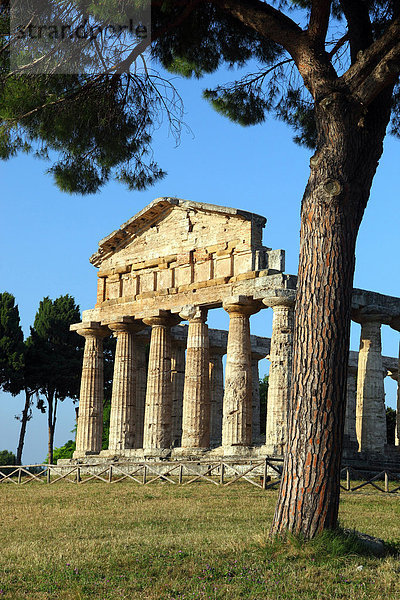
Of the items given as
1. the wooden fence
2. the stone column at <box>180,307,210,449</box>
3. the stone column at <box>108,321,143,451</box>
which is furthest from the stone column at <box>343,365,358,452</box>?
the wooden fence

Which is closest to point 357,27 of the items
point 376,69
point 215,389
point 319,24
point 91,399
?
point 319,24

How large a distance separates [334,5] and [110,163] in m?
6.40

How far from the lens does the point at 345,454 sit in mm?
31328

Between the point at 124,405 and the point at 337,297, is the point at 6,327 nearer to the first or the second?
the point at 124,405

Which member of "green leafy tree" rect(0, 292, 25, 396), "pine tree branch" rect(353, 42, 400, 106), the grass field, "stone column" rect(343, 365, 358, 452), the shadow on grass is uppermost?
"pine tree branch" rect(353, 42, 400, 106)

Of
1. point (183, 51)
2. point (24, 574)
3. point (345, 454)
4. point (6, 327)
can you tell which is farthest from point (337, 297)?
Result: point (6, 327)

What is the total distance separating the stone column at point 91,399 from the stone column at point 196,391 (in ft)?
18.4

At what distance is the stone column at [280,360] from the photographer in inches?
1176

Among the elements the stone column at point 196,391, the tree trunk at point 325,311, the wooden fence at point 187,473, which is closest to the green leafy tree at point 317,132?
the tree trunk at point 325,311

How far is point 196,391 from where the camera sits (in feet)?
108

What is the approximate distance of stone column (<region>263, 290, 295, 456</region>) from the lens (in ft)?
98.0

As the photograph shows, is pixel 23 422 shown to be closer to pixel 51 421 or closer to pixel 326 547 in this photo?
pixel 51 421

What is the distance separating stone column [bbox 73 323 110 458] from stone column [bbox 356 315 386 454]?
11802mm

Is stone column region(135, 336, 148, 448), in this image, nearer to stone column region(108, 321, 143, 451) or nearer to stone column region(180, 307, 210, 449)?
stone column region(108, 321, 143, 451)
